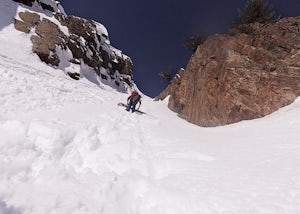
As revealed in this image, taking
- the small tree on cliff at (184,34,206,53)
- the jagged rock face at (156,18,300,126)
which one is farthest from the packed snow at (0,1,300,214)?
the small tree on cliff at (184,34,206,53)

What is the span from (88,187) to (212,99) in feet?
55.5

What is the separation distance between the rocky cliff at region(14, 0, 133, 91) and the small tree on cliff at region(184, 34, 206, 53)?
1407cm

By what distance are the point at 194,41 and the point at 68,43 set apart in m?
18.3

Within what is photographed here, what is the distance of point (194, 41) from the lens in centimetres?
3475

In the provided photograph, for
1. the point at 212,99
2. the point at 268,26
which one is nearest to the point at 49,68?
the point at 212,99

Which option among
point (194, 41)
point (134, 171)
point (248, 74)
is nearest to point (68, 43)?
point (194, 41)

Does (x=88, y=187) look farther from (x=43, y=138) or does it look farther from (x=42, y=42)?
(x=42, y=42)

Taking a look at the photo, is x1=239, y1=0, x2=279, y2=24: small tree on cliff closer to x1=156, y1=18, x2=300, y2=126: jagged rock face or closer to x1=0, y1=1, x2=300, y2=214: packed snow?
x1=156, y1=18, x2=300, y2=126: jagged rock face

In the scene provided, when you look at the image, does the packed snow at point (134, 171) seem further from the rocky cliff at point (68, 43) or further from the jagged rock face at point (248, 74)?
the rocky cliff at point (68, 43)

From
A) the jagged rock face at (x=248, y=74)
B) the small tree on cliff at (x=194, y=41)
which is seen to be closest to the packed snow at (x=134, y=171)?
the jagged rock face at (x=248, y=74)

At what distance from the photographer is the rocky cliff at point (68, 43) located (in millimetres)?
36938

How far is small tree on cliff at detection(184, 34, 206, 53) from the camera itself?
34581mm

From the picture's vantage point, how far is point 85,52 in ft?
152

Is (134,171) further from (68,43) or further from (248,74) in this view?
(68,43)
